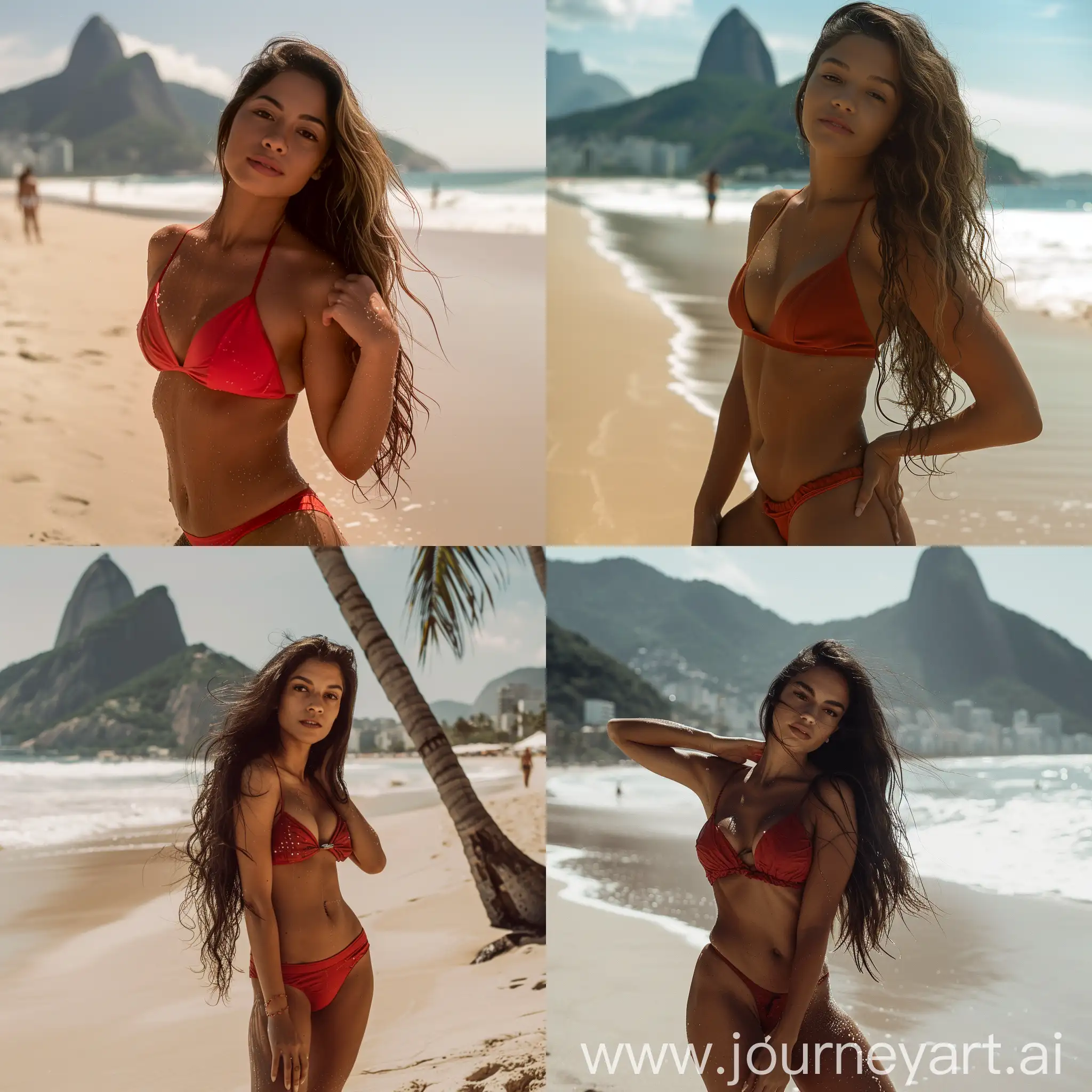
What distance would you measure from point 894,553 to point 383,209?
1.86 m

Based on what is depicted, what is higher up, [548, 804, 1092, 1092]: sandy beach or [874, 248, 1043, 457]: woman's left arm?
[874, 248, 1043, 457]: woman's left arm

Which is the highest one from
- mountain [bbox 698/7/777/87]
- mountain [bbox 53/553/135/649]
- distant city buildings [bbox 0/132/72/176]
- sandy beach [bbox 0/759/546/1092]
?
mountain [bbox 698/7/777/87]

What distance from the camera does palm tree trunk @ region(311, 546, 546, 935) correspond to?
374 cm

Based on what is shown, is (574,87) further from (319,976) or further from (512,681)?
(319,976)

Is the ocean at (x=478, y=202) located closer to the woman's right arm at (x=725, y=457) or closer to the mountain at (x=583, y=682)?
the woman's right arm at (x=725, y=457)

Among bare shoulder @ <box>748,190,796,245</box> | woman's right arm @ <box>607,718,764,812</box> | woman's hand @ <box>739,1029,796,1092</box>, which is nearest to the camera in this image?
bare shoulder @ <box>748,190,796,245</box>

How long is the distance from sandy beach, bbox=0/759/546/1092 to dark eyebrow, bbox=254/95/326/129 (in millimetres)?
2073

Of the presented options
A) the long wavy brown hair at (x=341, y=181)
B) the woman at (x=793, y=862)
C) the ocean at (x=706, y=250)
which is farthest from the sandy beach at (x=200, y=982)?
the ocean at (x=706, y=250)

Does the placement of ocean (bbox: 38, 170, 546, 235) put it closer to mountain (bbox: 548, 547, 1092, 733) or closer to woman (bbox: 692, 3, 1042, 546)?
mountain (bbox: 548, 547, 1092, 733)

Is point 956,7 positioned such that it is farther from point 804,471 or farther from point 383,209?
point 383,209

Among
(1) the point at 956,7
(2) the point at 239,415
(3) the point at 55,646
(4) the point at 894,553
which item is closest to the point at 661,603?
(4) the point at 894,553

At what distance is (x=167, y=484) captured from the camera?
12.6 ft

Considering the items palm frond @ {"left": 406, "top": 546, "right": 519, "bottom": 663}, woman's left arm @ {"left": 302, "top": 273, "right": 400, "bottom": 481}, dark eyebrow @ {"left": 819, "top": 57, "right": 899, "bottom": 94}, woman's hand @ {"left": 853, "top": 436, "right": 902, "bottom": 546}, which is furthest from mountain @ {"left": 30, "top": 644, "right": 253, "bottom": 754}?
dark eyebrow @ {"left": 819, "top": 57, "right": 899, "bottom": 94}

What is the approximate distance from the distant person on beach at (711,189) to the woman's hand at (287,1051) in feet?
9.73
